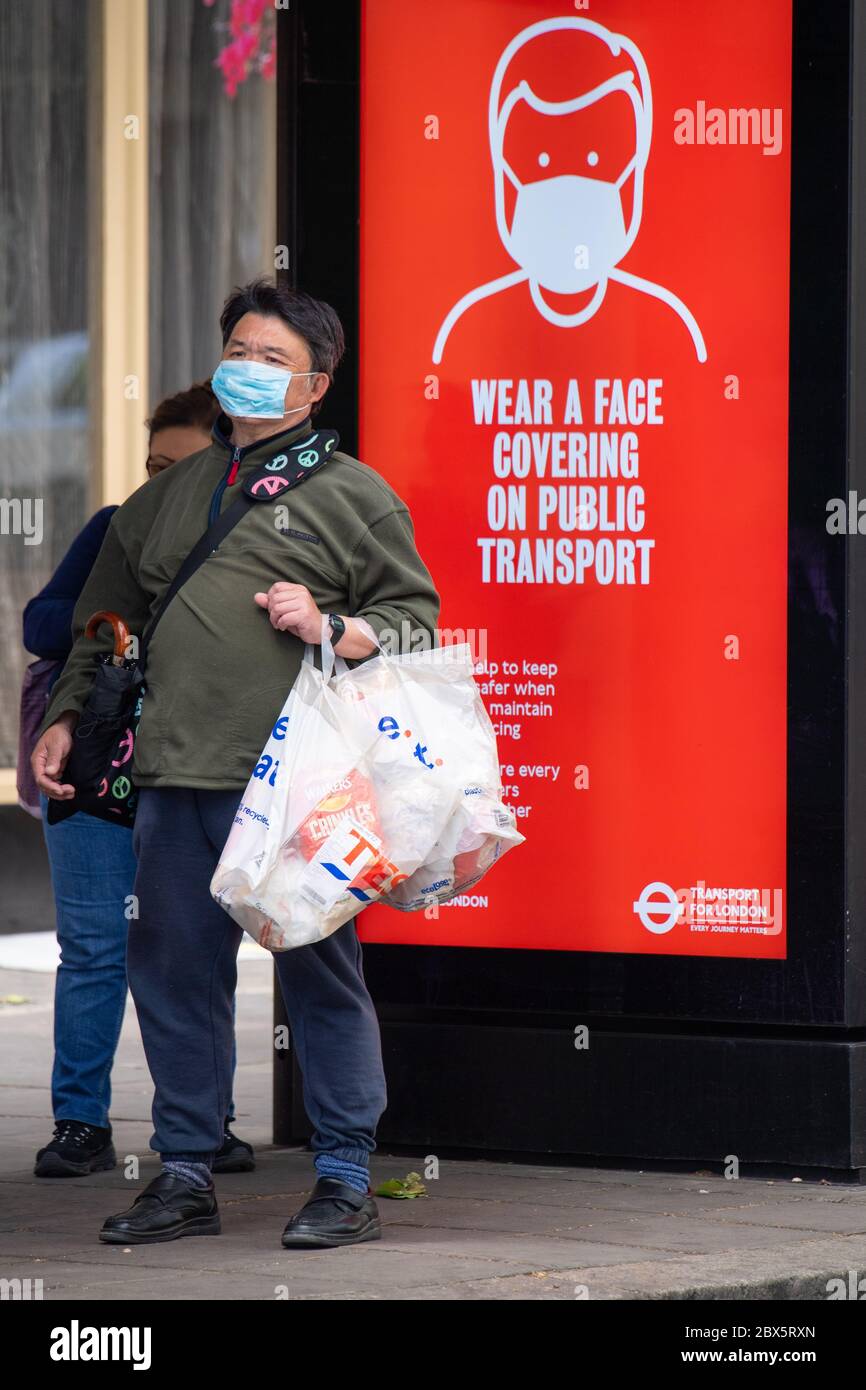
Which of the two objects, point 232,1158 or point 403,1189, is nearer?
point 403,1189

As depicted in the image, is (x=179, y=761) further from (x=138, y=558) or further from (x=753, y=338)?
(x=753, y=338)

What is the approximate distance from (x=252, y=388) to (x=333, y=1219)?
5.75ft

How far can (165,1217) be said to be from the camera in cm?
525

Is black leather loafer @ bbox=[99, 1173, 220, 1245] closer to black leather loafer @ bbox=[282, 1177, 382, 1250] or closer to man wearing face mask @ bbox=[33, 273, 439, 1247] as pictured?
man wearing face mask @ bbox=[33, 273, 439, 1247]

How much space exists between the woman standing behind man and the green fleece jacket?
90cm

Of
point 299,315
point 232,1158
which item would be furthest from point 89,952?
point 299,315

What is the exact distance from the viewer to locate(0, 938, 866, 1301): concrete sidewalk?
476 cm

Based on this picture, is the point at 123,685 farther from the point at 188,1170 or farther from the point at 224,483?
the point at 188,1170

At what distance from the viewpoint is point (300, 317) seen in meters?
5.41

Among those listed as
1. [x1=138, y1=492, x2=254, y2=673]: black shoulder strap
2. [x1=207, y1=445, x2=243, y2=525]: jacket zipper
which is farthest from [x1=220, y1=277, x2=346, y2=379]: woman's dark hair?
[x1=138, y1=492, x2=254, y2=673]: black shoulder strap

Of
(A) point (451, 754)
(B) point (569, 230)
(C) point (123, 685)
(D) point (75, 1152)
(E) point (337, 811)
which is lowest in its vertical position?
(D) point (75, 1152)

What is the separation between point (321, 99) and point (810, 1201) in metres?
3.03

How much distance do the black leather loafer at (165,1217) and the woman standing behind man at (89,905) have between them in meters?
0.98
